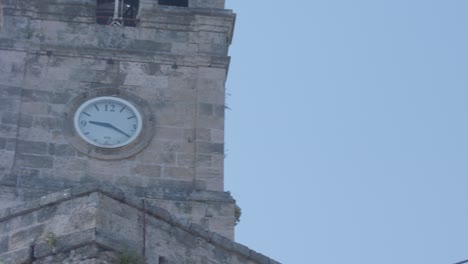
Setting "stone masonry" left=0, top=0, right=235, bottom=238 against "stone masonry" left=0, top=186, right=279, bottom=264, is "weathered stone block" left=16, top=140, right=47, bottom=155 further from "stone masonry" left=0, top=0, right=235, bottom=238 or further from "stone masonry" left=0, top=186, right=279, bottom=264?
"stone masonry" left=0, top=186, right=279, bottom=264

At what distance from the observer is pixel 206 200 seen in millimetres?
22438

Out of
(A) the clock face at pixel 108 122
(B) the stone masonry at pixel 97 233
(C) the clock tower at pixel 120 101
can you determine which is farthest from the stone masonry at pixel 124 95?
(B) the stone masonry at pixel 97 233

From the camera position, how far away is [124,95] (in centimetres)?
2352

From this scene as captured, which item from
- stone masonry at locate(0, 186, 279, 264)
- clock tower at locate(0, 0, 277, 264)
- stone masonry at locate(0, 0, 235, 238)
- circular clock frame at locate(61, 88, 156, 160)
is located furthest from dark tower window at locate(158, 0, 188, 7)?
stone masonry at locate(0, 186, 279, 264)

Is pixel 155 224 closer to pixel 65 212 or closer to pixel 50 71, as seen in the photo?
pixel 65 212

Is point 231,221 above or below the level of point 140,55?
below

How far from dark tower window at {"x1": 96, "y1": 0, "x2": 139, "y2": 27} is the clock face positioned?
5.42ft

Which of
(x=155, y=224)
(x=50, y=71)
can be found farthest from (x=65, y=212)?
(x=50, y=71)

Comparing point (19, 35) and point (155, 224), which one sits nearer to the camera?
point (155, 224)

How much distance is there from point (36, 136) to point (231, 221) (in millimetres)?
3244

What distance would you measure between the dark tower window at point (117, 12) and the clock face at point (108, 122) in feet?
5.42

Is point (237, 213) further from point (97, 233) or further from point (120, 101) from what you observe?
point (97, 233)

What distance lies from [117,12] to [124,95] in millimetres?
1813

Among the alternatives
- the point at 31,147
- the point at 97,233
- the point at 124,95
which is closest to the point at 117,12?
the point at 124,95
